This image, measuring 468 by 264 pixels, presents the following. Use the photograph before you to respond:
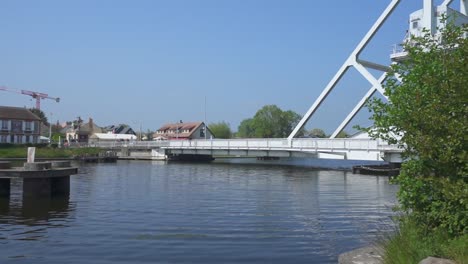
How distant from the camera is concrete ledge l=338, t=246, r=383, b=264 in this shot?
367 inches

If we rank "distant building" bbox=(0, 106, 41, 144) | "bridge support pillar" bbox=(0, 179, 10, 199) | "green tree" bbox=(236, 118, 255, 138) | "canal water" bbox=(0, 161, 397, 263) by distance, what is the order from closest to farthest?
"canal water" bbox=(0, 161, 397, 263), "bridge support pillar" bbox=(0, 179, 10, 199), "distant building" bbox=(0, 106, 41, 144), "green tree" bbox=(236, 118, 255, 138)

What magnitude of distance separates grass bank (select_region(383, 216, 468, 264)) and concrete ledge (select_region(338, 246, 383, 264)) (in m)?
0.43

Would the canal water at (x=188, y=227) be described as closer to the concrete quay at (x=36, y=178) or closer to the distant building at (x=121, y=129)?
the concrete quay at (x=36, y=178)

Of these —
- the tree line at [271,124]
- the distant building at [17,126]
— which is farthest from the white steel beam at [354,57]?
the tree line at [271,124]

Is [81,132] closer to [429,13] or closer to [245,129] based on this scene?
[245,129]

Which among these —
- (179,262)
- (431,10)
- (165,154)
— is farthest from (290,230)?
(165,154)

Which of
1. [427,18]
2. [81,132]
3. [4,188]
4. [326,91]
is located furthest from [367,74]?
[81,132]

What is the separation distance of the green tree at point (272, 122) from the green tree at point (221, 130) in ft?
28.2

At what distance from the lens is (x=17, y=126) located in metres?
94.5

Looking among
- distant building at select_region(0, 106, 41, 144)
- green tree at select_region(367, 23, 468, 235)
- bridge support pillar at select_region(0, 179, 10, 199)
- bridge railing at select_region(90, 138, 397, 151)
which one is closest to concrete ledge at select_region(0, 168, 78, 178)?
bridge support pillar at select_region(0, 179, 10, 199)

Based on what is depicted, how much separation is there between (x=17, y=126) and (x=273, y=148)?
5967 cm

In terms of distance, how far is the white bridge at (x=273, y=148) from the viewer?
148ft

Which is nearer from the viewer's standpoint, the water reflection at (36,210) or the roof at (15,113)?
the water reflection at (36,210)

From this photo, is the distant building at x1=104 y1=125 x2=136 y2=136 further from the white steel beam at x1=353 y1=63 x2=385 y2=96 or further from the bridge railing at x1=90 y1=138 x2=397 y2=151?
the white steel beam at x1=353 y1=63 x2=385 y2=96
